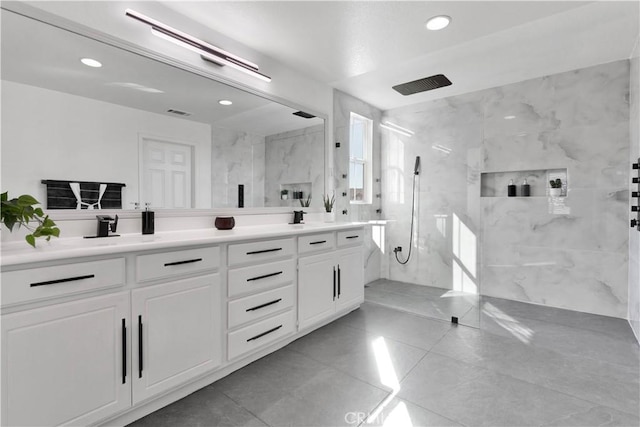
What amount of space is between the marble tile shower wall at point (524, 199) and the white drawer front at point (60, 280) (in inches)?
141

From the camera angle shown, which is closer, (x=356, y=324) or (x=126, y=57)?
(x=126, y=57)

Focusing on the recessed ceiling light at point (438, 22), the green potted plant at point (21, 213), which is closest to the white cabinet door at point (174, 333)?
the green potted plant at point (21, 213)

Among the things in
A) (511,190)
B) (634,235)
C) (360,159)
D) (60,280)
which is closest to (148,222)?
(60,280)

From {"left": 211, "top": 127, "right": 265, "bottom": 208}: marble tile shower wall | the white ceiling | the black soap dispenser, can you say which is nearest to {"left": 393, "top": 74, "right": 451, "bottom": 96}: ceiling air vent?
the white ceiling

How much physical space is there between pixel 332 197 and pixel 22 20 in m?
2.72

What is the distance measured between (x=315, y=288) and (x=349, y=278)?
530 mm

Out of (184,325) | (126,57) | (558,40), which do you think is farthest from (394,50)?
(184,325)

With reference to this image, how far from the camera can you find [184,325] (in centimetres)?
167

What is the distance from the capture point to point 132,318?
1472mm

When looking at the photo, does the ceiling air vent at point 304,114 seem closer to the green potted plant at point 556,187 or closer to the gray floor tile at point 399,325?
the gray floor tile at point 399,325

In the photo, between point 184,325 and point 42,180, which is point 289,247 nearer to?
point 184,325

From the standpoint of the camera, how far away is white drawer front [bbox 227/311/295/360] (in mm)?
1918

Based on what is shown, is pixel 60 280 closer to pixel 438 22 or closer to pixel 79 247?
pixel 79 247

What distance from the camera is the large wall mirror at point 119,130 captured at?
1.54m
